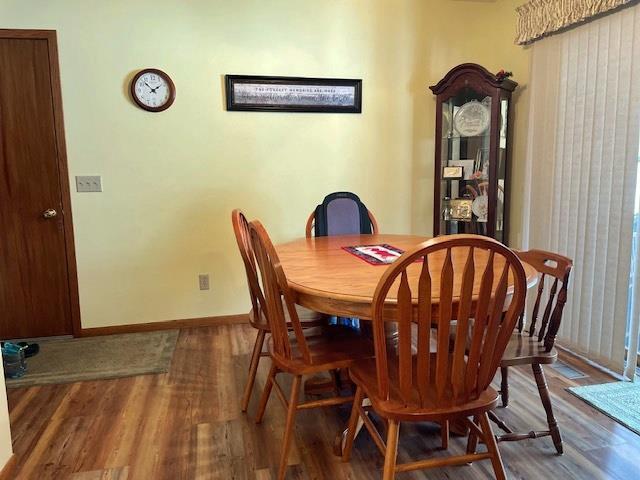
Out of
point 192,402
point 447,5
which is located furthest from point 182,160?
point 447,5

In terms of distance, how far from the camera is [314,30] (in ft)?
10.7

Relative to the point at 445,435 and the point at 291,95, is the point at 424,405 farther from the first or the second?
the point at 291,95

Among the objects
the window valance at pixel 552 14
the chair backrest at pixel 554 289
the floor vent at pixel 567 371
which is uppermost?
the window valance at pixel 552 14

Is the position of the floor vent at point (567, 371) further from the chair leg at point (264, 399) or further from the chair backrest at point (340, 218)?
the chair leg at point (264, 399)

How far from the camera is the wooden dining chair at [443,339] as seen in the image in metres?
1.23

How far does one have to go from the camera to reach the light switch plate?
120 inches

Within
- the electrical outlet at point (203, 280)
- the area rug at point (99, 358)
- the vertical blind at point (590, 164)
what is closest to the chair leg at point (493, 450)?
the vertical blind at point (590, 164)

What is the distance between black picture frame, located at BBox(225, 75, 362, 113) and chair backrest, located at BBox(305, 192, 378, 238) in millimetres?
781

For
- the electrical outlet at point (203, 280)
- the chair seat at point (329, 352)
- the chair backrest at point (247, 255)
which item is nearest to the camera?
the chair seat at point (329, 352)

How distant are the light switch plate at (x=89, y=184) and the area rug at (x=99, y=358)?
1.01m

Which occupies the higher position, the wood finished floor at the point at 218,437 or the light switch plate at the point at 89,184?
the light switch plate at the point at 89,184

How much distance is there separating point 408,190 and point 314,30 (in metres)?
1.36

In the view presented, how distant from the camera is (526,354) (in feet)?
5.59

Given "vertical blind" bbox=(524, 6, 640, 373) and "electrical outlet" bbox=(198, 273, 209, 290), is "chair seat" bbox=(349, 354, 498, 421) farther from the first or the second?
"electrical outlet" bbox=(198, 273, 209, 290)
